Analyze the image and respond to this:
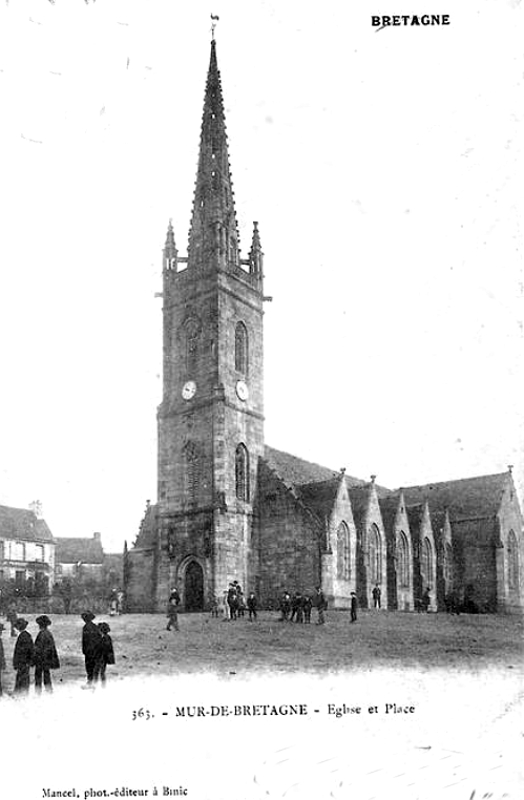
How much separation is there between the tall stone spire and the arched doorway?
10.5m

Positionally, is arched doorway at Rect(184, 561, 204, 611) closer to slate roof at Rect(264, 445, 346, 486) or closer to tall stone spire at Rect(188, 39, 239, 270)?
slate roof at Rect(264, 445, 346, 486)

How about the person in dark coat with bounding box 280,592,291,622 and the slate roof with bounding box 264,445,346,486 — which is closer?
the person in dark coat with bounding box 280,592,291,622

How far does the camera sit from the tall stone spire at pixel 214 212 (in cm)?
2766

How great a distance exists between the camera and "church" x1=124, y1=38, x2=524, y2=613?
1037 inches

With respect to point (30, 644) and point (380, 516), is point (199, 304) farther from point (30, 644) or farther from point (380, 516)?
point (30, 644)

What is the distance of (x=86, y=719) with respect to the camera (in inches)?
396

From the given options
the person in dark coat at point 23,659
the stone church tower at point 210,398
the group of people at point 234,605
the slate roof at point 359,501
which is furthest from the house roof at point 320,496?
the person in dark coat at point 23,659

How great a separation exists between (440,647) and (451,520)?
25189 millimetres

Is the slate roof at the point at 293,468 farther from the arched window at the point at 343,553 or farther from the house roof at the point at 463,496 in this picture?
the house roof at the point at 463,496

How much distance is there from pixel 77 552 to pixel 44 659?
60.9m

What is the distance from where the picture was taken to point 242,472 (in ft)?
91.1

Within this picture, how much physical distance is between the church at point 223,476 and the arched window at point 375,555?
10 cm

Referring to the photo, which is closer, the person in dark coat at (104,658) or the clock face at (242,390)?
the person in dark coat at (104,658)

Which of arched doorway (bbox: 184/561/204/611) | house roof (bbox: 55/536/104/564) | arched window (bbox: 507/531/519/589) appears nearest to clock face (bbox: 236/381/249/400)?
arched doorway (bbox: 184/561/204/611)
